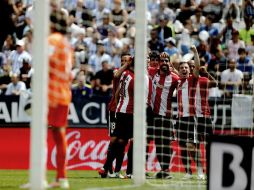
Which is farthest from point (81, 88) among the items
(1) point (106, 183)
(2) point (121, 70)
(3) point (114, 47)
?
(1) point (106, 183)

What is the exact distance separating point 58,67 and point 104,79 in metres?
11.1

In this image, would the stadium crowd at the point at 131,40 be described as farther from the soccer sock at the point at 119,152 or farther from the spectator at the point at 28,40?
the soccer sock at the point at 119,152

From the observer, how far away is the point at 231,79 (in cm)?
1881

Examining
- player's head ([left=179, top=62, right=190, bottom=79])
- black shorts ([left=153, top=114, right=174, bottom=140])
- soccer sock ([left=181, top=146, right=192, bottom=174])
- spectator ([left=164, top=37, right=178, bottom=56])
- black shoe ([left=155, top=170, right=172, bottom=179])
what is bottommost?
black shoe ([left=155, top=170, right=172, bottom=179])

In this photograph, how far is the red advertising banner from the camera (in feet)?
68.3

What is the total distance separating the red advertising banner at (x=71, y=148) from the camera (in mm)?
20828

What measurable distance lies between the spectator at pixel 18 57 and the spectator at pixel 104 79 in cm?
159

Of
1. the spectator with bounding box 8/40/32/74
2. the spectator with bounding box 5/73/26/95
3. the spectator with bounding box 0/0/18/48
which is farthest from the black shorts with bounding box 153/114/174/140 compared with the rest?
the spectator with bounding box 0/0/18/48

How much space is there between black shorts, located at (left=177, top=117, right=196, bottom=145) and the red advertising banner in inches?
134

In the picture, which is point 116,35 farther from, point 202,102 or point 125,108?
point 125,108

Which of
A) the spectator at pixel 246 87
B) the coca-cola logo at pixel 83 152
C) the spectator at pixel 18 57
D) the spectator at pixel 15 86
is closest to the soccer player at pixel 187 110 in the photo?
the spectator at pixel 246 87

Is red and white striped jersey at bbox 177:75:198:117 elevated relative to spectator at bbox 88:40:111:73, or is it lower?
lower

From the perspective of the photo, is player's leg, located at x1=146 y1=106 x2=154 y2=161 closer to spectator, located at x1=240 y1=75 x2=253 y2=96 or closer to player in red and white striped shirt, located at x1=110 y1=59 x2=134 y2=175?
player in red and white striped shirt, located at x1=110 y1=59 x2=134 y2=175

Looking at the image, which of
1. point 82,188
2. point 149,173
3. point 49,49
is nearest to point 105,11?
point 149,173
